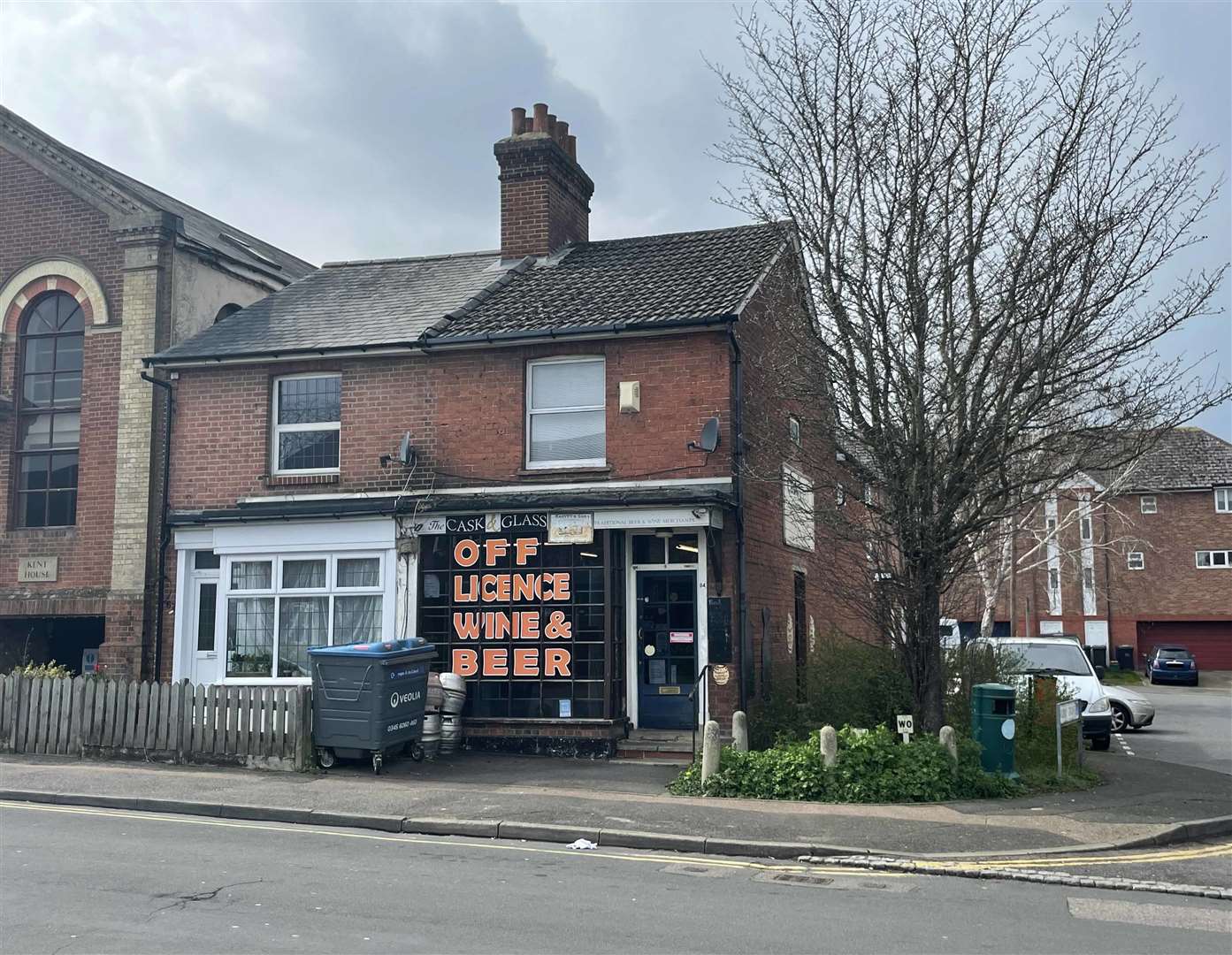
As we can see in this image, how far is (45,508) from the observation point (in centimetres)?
2020

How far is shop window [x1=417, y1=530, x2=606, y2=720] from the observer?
15.5 metres

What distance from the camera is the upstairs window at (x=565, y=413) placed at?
52.5 ft

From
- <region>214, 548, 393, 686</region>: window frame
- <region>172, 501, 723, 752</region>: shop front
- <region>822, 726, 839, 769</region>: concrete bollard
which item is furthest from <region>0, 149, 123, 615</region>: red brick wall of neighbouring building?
<region>822, 726, 839, 769</region>: concrete bollard

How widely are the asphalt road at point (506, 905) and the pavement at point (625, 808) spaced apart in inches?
24.1

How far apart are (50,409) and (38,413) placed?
262 mm

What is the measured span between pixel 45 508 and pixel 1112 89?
58.7 feet

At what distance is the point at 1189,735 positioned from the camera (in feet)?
69.6

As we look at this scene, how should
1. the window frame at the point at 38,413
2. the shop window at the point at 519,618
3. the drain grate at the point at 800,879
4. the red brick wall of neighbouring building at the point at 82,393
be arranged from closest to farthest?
the drain grate at the point at 800,879 → the shop window at the point at 519,618 → the red brick wall of neighbouring building at the point at 82,393 → the window frame at the point at 38,413

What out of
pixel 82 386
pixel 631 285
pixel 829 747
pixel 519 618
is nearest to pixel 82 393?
pixel 82 386

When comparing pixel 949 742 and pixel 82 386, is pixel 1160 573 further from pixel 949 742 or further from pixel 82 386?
pixel 82 386

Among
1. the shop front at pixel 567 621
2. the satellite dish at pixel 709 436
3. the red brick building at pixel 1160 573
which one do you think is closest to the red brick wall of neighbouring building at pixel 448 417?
the satellite dish at pixel 709 436

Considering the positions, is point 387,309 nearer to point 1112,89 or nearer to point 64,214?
point 64,214

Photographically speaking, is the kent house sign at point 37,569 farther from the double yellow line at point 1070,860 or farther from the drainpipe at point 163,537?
the double yellow line at point 1070,860

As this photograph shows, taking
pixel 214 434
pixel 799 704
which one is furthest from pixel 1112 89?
pixel 214 434
